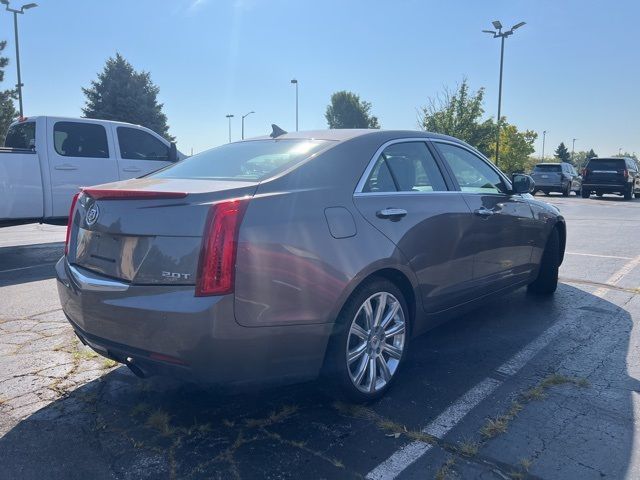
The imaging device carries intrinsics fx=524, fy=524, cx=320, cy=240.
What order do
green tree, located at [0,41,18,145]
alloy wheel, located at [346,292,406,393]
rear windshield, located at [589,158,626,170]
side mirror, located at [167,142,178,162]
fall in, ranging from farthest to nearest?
green tree, located at [0,41,18,145] → rear windshield, located at [589,158,626,170] → side mirror, located at [167,142,178,162] → alloy wheel, located at [346,292,406,393]

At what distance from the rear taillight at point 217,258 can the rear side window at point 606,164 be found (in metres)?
25.8

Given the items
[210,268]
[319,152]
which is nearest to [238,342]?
[210,268]

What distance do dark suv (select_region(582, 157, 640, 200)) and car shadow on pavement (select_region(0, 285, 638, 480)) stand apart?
75.5 feet

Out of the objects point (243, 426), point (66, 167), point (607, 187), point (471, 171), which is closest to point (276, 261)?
point (243, 426)

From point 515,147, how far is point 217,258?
183 ft

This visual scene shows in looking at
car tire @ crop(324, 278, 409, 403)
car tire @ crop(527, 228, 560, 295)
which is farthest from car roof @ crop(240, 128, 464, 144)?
car tire @ crop(527, 228, 560, 295)

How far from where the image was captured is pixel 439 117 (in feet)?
103

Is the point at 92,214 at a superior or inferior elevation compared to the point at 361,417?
superior

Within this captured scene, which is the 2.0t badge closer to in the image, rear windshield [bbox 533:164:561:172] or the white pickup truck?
the white pickup truck

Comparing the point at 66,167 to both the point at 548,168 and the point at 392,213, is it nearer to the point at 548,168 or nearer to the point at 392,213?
the point at 392,213

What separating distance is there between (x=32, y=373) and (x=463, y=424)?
286cm

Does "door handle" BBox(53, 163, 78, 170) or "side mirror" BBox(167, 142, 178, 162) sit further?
"side mirror" BBox(167, 142, 178, 162)

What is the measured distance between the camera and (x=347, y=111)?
79.9 metres

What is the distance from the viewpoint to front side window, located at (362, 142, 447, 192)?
3.38 m
